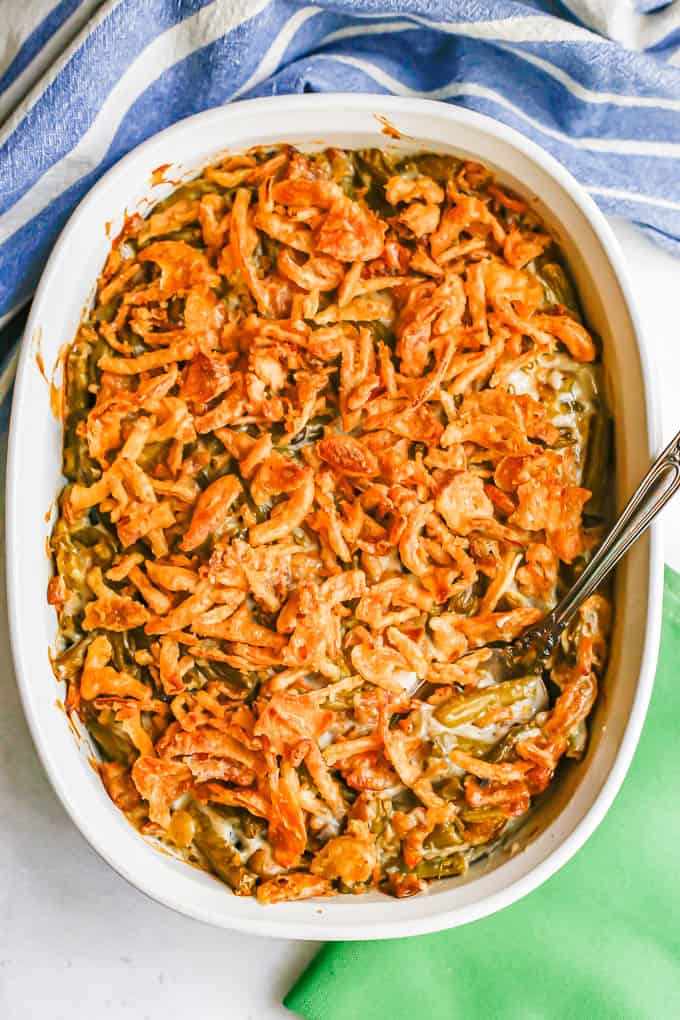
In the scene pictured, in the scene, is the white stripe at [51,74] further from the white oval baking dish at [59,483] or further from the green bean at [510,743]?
the green bean at [510,743]

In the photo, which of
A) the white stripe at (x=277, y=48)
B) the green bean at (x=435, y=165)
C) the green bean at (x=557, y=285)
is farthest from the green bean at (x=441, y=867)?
Result: the white stripe at (x=277, y=48)

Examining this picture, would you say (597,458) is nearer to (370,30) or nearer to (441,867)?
(441,867)

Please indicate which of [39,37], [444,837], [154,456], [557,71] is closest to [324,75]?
[557,71]

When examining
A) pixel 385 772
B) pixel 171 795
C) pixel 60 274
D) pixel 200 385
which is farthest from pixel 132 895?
pixel 60 274

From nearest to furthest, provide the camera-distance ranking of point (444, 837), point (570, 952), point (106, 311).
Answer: point (444, 837), point (106, 311), point (570, 952)

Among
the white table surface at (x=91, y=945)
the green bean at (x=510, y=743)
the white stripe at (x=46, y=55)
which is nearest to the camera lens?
the white stripe at (x=46, y=55)

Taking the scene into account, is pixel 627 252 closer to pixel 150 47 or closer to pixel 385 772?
pixel 150 47
